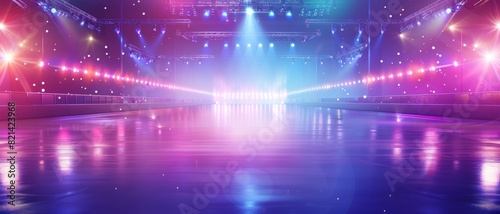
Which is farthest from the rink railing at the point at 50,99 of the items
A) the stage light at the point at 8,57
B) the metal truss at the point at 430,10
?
the metal truss at the point at 430,10

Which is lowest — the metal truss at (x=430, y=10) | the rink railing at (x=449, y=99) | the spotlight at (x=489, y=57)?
the rink railing at (x=449, y=99)

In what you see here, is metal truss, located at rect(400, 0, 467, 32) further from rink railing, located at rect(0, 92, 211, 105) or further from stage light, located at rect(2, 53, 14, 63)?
stage light, located at rect(2, 53, 14, 63)

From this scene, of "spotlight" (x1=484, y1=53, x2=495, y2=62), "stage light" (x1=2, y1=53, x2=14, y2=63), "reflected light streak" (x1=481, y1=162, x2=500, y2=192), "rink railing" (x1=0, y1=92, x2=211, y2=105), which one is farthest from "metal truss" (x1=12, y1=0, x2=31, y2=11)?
"spotlight" (x1=484, y1=53, x2=495, y2=62)

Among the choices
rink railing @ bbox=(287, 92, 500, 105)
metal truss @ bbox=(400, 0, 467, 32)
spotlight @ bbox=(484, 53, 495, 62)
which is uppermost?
metal truss @ bbox=(400, 0, 467, 32)

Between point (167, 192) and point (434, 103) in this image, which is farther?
point (434, 103)

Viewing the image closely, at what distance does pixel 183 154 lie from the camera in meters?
7.39

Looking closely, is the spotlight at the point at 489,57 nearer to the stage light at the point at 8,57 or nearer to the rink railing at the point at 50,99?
the rink railing at the point at 50,99

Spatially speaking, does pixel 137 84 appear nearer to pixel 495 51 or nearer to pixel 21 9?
pixel 21 9

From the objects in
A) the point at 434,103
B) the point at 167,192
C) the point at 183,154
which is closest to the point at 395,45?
the point at 434,103

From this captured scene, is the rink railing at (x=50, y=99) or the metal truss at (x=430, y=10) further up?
the metal truss at (x=430, y=10)

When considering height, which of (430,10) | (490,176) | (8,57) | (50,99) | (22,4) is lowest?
(490,176)

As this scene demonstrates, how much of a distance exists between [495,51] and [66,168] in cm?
2994

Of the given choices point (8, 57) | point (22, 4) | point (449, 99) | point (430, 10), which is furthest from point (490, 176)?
point (8, 57)

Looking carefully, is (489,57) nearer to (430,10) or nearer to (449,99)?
(430,10)
